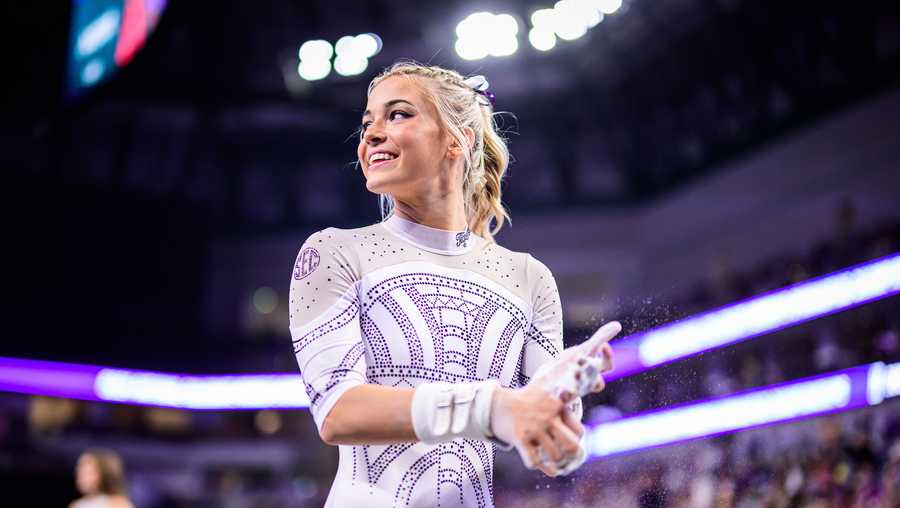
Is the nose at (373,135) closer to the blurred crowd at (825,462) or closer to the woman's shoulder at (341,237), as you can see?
the woman's shoulder at (341,237)

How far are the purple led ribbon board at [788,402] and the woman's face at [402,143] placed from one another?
6952mm

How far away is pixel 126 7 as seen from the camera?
298 inches

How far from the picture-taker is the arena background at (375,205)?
955cm

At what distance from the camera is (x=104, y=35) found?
7.77m

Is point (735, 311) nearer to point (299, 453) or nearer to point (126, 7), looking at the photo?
point (126, 7)

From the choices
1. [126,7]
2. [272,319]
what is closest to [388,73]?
[126,7]

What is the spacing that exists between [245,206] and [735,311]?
1399 cm

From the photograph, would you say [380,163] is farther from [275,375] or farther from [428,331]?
[275,375]

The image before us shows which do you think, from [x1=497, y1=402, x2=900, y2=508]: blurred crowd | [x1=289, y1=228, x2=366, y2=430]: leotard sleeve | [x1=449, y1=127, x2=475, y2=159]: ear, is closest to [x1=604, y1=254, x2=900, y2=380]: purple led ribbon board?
[x1=497, y1=402, x2=900, y2=508]: blurred crowd

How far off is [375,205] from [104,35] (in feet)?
39.0

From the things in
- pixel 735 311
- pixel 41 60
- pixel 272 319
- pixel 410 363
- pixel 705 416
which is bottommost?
pixel 410 363

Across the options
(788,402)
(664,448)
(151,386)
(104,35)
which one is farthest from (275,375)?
(664,448)

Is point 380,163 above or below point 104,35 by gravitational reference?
below

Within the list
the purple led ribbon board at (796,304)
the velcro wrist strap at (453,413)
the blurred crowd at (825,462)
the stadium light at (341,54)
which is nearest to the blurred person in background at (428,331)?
the velcro wrist strap at (453,413)
